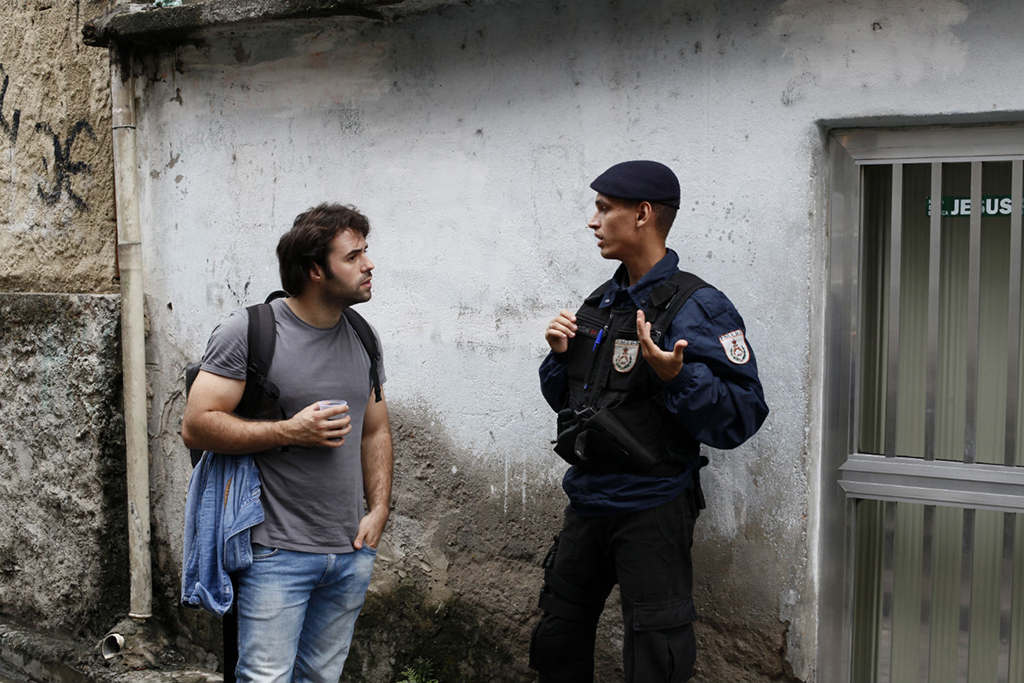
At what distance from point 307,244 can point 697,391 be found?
1218 millimetres

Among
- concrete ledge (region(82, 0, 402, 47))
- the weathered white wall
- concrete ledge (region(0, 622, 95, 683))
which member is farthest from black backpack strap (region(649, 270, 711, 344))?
concrete ledge (region(0, 622, 95, 683))

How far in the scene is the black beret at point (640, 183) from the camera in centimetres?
315

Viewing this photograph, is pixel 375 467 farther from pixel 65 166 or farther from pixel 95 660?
pixel 65 166

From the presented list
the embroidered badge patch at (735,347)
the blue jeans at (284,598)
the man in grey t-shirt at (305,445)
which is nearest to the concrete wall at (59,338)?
the man in grey t-shirt at (305,445)

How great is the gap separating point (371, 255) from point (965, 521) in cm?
244

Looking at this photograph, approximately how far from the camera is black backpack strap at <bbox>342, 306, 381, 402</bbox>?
3.31m

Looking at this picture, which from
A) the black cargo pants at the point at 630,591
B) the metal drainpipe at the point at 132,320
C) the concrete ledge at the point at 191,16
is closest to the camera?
the black cargo pants at the point at 630,591

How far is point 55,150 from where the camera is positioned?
5.05m

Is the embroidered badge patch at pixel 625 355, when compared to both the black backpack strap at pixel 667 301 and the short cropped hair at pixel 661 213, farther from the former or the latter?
the short cropped hair at pixel 661 213

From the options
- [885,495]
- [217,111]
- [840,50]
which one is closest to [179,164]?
[217,111]

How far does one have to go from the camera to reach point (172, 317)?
15.7ft

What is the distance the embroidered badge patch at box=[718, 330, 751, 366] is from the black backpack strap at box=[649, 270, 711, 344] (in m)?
0.16

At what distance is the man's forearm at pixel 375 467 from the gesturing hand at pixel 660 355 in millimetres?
976

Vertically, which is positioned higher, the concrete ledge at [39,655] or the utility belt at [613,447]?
the utility belt at [613,447]
